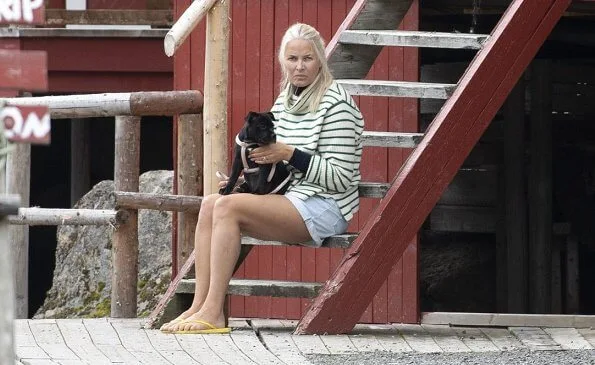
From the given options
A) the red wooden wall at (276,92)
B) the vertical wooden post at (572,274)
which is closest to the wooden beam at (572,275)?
the vertical wooden post at (572,274)

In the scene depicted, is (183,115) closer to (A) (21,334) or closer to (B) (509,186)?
(A) (21,334)

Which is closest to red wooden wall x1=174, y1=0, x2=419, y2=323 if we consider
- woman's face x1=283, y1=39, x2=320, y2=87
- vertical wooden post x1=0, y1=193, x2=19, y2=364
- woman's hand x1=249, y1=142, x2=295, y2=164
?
woman's face x1=283, y1=39, x2=320, y2=87

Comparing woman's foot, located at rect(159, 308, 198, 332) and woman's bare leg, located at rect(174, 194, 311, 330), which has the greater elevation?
woman's bare leg, located at rect(174, 194, 311, 330)

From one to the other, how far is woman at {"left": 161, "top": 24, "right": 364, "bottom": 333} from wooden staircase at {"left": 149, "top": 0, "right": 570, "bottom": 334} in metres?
0.16

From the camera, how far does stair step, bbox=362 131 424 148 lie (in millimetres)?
7926

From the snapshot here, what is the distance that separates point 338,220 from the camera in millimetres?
7754

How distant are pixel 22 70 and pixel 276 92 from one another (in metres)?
3.90

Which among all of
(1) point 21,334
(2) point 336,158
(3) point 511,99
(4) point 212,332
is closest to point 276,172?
(2) point 336,158

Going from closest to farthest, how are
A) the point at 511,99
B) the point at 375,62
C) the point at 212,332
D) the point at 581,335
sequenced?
the point at 212,332 → the point at 581,335 → the point at 375,62 → the point at 511,99

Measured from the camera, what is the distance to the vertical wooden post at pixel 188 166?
889 cm

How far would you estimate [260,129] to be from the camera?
7449mm

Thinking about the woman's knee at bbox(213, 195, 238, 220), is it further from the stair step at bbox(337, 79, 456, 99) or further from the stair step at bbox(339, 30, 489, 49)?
the stair step at bbox(339, 30, 489, 49)

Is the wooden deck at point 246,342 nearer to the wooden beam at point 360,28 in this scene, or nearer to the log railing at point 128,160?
the log railing at point 128,160

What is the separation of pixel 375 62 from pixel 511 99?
11.4 ft
